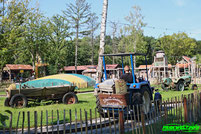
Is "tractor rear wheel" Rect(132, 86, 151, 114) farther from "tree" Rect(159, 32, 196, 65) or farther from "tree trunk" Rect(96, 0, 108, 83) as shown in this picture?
"tree" Rect(159, 32, 196, 65)

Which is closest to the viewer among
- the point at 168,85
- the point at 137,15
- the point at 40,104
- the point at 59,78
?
the point at 40,104

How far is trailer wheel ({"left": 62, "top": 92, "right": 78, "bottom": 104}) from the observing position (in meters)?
12.8

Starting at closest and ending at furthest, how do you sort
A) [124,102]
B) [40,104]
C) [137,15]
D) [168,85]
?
[124,102], [40,104], [168,85], [137,15]

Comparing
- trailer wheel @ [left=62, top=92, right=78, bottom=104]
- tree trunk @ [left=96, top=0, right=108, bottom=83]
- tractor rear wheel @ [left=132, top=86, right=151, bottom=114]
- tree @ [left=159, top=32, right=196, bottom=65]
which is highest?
tree @ [left=159, top=32, right=196, bottom=65]

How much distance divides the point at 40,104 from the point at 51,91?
956 mm

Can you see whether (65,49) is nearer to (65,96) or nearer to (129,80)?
(65,96)

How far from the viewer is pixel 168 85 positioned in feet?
65.4

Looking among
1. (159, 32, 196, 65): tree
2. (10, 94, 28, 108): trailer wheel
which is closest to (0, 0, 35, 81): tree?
(10, 94, 28, 108): trailer wheel

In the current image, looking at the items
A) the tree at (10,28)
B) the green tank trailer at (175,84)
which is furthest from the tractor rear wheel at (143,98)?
the tree at (10,28)

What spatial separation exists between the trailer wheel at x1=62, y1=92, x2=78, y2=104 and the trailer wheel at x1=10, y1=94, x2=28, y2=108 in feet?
7.00

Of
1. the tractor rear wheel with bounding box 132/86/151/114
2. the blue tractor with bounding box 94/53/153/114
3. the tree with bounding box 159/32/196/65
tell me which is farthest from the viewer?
the tree with bounding box 159/32/196/65

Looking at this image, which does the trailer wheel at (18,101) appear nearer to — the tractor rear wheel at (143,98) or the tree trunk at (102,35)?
the tree trunk at (102,35)

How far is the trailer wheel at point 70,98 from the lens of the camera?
12762 mm

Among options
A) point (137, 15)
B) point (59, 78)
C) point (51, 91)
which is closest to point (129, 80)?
point (51, 91)
